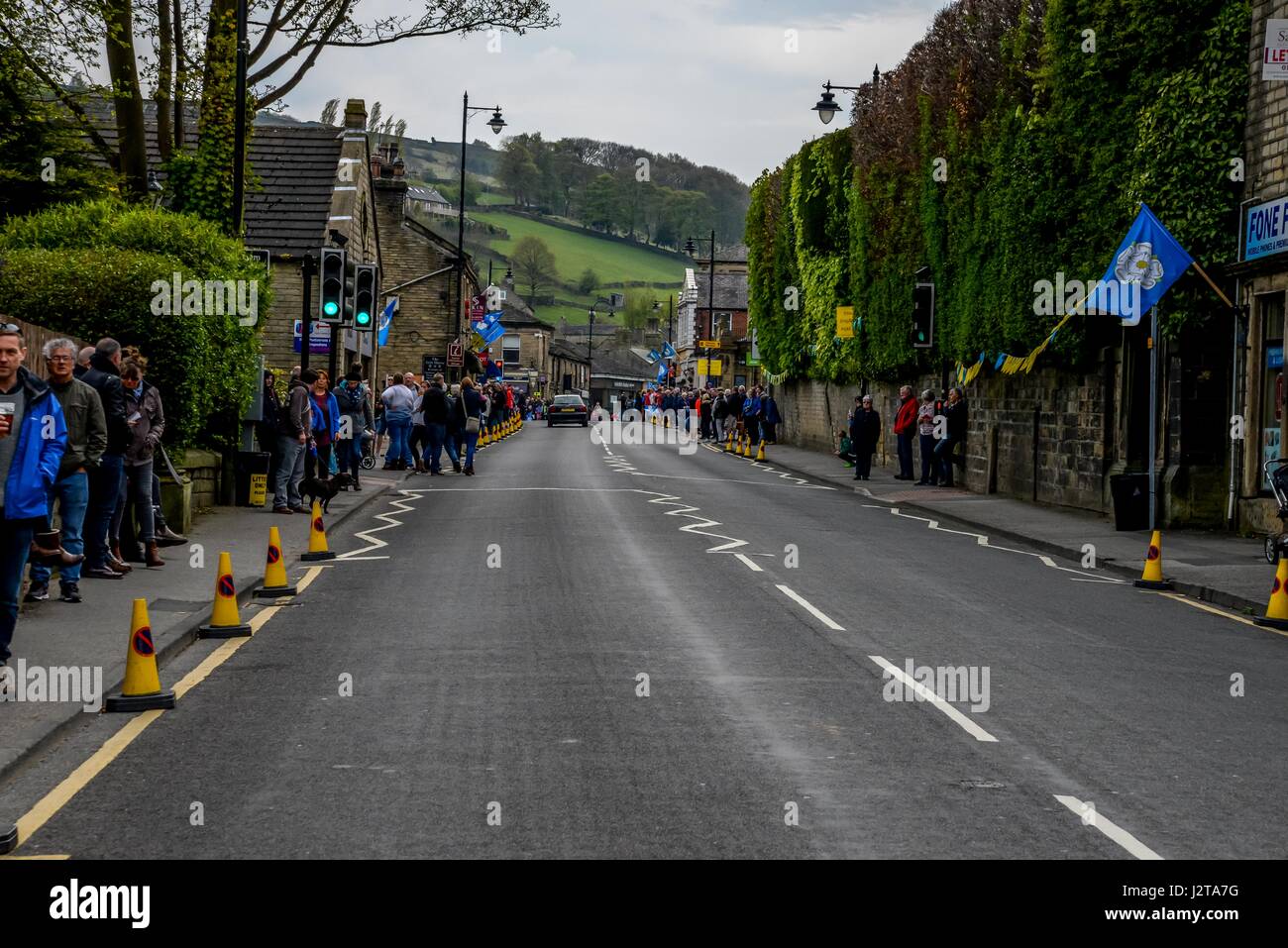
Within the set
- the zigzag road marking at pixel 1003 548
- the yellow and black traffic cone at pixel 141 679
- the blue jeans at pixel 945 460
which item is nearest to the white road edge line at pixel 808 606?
the zigzag road marking at pixel 1003 548

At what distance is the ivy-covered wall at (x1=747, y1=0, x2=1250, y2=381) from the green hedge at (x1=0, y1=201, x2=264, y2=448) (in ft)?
41.0

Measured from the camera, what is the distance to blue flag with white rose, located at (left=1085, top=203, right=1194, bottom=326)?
19.4m

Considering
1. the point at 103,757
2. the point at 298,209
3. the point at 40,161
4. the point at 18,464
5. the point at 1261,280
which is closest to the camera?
the point at 103,757

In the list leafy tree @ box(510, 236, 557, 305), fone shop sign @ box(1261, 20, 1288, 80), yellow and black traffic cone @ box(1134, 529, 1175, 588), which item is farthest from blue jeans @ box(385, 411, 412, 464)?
leafy tree @ box(510, 236, 557, 305)

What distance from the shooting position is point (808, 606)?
43.0 ft

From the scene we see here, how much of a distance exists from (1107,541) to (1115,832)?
47.6 ft

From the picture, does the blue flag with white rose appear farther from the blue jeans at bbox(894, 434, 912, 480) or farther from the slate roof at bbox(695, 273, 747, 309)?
the slate roof at bbox(695, 273, 747, 309)

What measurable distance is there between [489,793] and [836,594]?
25.1 ft

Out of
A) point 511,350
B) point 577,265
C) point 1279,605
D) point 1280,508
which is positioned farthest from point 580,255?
point 1279,605

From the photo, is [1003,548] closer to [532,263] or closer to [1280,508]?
[1280,508]

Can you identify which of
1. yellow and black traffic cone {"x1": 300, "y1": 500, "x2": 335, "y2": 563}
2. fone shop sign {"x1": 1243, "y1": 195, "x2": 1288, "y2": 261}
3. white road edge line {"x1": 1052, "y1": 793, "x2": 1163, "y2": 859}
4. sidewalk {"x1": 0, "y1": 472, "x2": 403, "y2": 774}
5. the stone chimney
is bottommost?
white road edge line {"x1": 1052, "y1": 793, "x2": 1163, "y2": 859}

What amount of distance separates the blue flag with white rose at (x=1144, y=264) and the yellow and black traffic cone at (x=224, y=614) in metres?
12.8

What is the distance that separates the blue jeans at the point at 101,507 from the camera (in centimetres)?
1346
